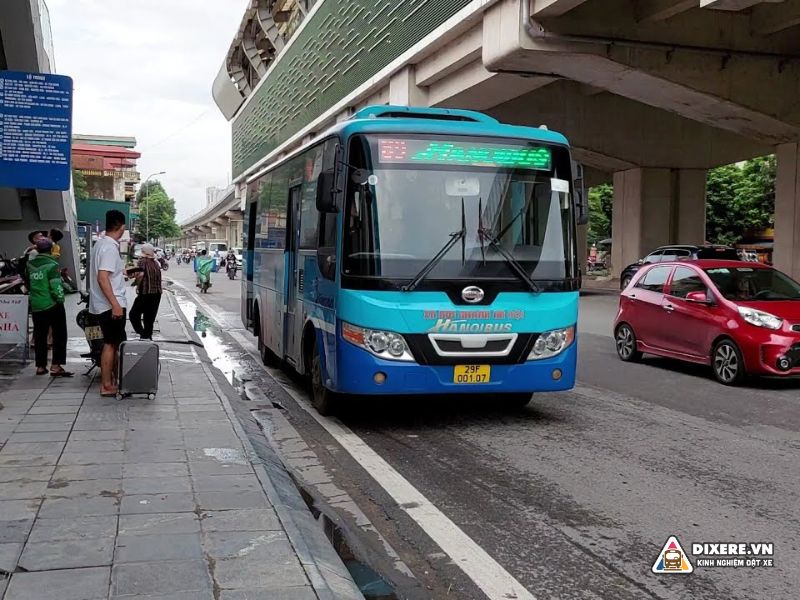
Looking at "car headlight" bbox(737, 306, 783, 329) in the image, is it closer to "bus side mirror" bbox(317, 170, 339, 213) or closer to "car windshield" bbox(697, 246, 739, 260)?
"bus side mirror" bbox(317, 170, 339, 213)

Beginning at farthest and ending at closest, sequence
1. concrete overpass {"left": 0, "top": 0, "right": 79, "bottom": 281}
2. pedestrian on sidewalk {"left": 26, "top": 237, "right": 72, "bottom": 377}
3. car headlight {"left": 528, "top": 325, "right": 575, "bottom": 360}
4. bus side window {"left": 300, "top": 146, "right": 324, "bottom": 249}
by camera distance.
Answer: concrete overpass {"left": 0, "top": 0, "right": 79, "bottom": 281}
pedestrian on sidewalk {"left": 26, "top": 237, "right": 72, "bottom": 377}
bus side window {"left": 300, "top": 146, "right": 324, "bottom": 249}
car headlight {"left": 528, "top": 325, "right": 575, "bottom": 360}

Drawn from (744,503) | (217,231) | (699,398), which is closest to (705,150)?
(699,398)

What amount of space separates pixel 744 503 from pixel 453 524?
1.98 metres

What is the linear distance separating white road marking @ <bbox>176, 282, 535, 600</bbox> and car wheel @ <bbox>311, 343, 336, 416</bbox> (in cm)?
13

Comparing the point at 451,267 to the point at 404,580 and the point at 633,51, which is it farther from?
the point at 633,51

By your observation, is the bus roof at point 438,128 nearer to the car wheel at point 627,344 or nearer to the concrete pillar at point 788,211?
the car wheel at point 627,344

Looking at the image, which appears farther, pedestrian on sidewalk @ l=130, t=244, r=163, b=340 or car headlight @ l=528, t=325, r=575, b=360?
pedestrian on sidewalk @ l=130, t=244, r=163, b=340

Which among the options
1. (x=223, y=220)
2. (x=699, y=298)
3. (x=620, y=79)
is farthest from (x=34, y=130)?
(x=223, y=220)

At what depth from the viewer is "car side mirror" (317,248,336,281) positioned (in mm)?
7668

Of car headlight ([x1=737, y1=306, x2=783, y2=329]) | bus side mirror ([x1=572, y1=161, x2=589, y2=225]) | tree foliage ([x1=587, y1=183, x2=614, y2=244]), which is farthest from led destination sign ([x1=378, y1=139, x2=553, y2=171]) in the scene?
tree foliage ([x1=587, y1=183, x2=614, y2=244])

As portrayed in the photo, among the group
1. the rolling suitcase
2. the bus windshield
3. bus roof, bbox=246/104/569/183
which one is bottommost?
the rolling suitcase

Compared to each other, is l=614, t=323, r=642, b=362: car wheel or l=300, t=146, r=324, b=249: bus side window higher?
l=300, t=146, r=324, b=249: bus side window

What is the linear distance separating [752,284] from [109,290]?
8079 mm

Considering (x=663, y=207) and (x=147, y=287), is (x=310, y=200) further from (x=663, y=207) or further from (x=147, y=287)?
(x=663, y=207)
